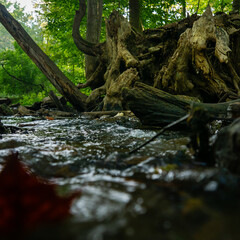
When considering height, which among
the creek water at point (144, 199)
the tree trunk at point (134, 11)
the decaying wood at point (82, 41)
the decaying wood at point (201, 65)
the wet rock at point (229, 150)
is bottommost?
the creek water at point (144, 199)

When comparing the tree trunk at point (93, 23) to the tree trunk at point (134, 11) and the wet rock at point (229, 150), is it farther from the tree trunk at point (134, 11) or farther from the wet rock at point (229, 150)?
the wet rock at point (229, 150)

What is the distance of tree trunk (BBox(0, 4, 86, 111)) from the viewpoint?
7.39 metres

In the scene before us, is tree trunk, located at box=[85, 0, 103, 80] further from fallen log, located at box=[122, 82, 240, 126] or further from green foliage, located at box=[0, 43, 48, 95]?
fallen log, located at box=[122, 82, 240, 126]

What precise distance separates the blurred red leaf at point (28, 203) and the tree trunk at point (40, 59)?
23.6 feet

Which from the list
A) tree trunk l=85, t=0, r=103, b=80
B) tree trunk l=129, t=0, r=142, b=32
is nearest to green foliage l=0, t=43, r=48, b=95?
tree trunk l=85, t=0, r=103, b=80

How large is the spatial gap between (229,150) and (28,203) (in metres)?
1.13

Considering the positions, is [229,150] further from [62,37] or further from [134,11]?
[62,37]

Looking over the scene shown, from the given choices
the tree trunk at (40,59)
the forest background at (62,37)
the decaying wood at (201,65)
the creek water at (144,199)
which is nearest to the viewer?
the creek water at (144,199)

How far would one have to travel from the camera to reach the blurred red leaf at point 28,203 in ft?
2.39

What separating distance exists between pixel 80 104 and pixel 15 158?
6712 mm

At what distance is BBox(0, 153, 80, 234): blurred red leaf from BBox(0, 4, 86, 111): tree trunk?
23.6ft

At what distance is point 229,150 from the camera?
1.20 meters

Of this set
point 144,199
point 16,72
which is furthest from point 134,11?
point 144,199

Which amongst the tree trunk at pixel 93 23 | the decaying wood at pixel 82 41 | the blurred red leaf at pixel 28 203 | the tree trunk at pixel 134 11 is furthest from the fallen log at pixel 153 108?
the tree trunk at pixel 134 11
